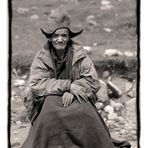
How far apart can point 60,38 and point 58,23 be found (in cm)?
6

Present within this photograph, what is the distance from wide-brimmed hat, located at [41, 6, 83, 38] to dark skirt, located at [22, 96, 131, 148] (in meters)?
0.27

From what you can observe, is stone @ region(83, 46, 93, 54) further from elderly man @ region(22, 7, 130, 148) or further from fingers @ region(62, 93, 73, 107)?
fingers @ region(62, 93, 73, 107)

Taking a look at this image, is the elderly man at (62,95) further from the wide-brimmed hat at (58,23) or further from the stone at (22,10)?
the stone at (22,10)

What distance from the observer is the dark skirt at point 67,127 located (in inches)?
147

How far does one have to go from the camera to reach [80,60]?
3.85 metres

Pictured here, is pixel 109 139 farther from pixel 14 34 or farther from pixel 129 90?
pixel 14 34

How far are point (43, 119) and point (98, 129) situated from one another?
0.22 m

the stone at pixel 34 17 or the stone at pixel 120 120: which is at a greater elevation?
the stone at pixel 34 17

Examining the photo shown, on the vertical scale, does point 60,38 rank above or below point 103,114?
above

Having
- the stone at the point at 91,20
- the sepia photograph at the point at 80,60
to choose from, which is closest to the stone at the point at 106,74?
the sepia photograph at the point at 80,60

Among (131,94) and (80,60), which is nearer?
(80,60)

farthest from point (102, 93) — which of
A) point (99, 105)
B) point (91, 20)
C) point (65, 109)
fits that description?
point (65, 109)

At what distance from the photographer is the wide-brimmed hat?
12.5ft

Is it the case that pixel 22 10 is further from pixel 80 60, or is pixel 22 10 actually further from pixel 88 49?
pixel 80 60
